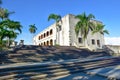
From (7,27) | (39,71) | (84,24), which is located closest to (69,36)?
(84,24)

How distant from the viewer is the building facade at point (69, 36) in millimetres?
39406

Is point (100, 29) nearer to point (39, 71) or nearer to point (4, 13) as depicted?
point (4, 13)

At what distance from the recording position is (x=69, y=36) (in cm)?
3903

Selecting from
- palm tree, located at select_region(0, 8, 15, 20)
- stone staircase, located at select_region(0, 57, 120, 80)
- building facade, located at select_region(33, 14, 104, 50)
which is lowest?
stone staircase, located at select_region(0, 57, 120, 80)

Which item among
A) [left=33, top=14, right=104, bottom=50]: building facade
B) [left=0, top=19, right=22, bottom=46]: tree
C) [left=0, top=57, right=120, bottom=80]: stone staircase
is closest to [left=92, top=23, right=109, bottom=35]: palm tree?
[left=33, top=14, right=104, bottom=50]: building facade

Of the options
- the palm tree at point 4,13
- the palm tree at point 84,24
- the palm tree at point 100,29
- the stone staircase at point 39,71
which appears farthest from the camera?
the palm tree at point 100,29

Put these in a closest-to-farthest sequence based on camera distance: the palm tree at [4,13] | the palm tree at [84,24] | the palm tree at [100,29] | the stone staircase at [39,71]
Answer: the stone staircase at [39,71] < the palm tree at [4,13] < the palm tree at [84,24] < the palm tree at [100,29]

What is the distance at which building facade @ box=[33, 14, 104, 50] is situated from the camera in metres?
39.4

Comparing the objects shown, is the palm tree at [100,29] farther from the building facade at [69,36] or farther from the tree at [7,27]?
the tree at [7,27]

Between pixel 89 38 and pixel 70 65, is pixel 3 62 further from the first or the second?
pixel 89 38

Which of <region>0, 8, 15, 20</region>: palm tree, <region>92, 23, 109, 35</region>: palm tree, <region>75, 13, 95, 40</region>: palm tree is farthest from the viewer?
<region>92, 23, 109, 35</region>: palm tree

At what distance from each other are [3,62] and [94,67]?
8145mm

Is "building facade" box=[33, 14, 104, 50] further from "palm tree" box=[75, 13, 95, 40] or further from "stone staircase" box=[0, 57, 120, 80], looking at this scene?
"stone staircase" box=[0, 57, 120, 80]

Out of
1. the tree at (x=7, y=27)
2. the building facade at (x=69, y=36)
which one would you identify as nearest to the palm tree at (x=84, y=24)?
the building facade at (x=69, y=36)
